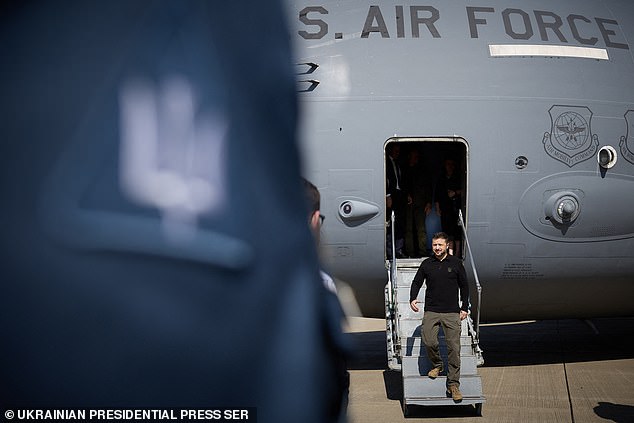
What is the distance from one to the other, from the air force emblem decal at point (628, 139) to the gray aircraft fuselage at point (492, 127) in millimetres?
19

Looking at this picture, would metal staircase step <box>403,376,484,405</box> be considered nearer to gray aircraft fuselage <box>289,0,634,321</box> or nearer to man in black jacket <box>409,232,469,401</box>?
man in black jacket <box>409,232,469,401</box>

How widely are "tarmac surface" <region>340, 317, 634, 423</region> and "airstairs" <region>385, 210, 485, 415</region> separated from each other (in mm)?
221

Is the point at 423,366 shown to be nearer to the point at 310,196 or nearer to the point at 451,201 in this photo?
the point at 451,201

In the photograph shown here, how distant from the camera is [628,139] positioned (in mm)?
10898

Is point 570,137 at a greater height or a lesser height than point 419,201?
greater

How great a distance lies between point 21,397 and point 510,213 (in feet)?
30.5

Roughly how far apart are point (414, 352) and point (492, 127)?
10.1 ft

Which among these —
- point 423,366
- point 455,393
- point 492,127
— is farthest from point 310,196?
point 492,127

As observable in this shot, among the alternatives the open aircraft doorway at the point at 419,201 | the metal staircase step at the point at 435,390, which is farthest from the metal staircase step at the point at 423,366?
the open aircraft doorway at the point at 419,201

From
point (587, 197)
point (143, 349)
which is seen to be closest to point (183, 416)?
point (143, 349)

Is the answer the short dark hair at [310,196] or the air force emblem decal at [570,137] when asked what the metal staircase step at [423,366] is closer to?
the air force emblem decal at [570,137]

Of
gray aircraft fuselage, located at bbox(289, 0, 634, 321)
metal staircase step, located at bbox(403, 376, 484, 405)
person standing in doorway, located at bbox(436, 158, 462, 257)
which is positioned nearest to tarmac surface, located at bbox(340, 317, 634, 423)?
metal staircase step, located at bbox(403, 376, 484, 405)

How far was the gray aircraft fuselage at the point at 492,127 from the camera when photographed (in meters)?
10.4

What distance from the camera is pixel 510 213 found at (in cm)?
1062
